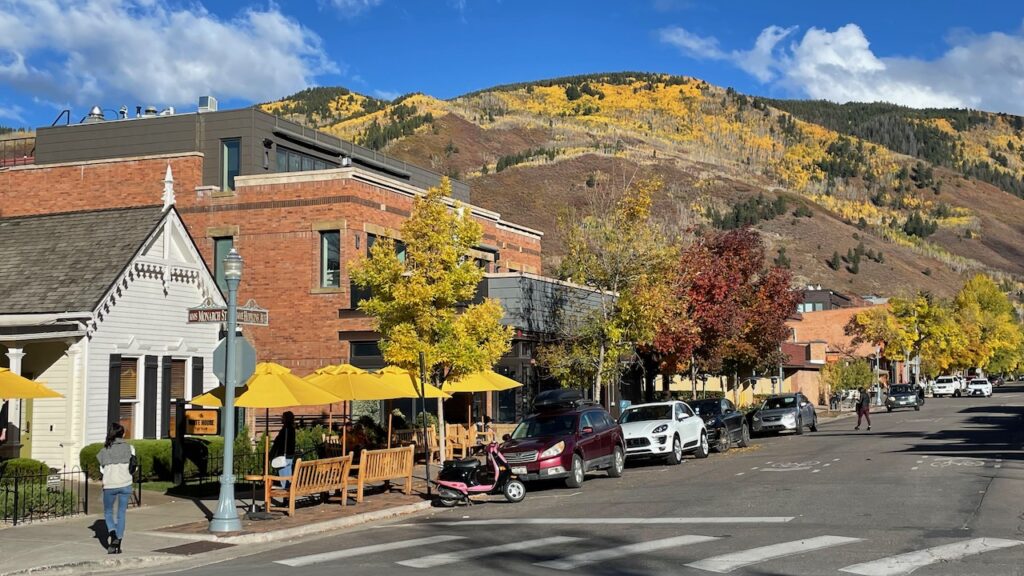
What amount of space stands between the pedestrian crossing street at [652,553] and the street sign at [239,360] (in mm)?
3809

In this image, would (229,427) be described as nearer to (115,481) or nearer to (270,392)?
(270,392)

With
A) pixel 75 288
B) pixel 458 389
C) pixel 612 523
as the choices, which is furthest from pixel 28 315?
pixel 612 523

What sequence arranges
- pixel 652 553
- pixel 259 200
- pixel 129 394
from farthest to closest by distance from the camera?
1. pixel 259 200
2. pixel 129 394
3. pixel 652 553

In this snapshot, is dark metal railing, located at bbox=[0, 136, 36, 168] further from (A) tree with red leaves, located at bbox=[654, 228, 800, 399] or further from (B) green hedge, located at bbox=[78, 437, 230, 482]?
(A) tree with red leaves, located at bbox=[654, 228, 800, 399]

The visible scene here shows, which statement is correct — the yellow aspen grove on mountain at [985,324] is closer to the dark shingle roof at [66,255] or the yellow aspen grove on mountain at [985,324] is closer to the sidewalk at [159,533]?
the dark shingle roof at [66,255]

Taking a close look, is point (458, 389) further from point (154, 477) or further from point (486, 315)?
point (154, 477)

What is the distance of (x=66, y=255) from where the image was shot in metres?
24.1

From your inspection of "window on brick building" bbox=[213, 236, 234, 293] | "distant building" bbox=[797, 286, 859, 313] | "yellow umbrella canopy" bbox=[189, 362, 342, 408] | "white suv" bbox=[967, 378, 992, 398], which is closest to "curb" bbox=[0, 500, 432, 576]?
"yellow umbrella canopy" bbox=[189, 362, 342, 408]

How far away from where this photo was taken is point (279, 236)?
102 feet

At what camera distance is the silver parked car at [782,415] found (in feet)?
126

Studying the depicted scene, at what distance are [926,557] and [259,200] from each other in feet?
79.4

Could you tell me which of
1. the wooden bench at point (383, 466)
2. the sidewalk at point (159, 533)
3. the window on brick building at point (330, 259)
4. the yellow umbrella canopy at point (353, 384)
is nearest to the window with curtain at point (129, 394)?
the sidewalk at point (159, 533)

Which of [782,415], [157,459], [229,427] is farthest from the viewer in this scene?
[782,415]

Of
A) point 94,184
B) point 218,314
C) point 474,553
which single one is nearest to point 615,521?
point 474,553
